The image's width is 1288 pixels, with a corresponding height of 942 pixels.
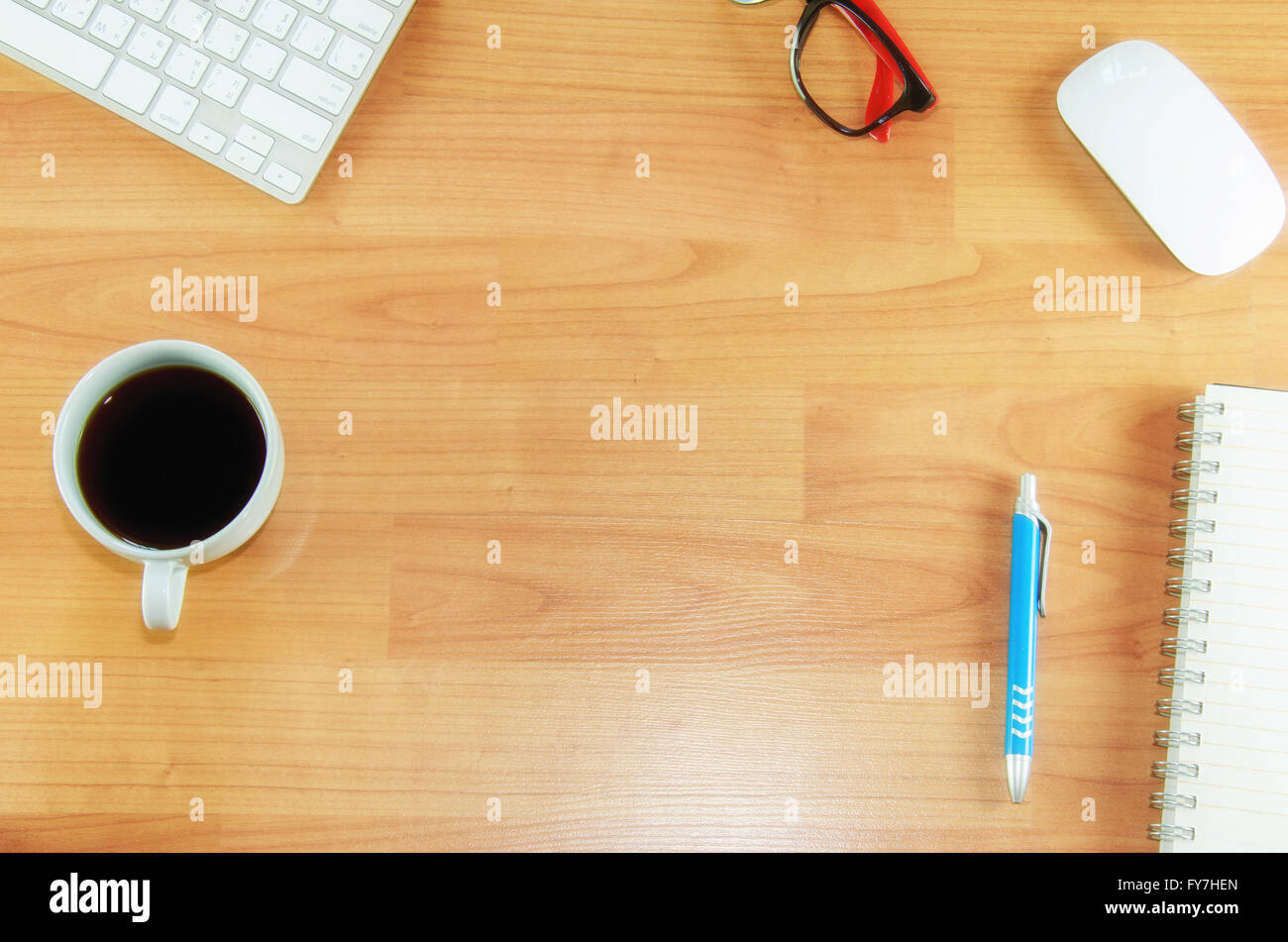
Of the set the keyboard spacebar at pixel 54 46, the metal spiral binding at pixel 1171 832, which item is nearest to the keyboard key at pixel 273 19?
the keyboard spacebar at pixel 54 46

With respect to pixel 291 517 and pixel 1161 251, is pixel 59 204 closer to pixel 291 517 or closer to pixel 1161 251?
pixel 291 517

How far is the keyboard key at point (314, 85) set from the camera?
613mm

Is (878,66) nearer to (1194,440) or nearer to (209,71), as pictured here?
(1194,440)

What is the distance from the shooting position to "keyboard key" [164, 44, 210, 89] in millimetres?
610

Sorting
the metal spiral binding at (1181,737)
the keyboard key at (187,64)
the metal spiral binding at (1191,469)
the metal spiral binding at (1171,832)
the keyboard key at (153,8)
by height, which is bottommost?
the metal spiral binding at (1171,832)

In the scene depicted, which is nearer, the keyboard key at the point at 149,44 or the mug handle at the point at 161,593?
the mug handle at the point at 161,593

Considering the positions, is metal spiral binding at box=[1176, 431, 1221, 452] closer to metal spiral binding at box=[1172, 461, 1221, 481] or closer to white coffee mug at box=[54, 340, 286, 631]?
metal spiral binding at box=[1172, 461, 1221, 481]

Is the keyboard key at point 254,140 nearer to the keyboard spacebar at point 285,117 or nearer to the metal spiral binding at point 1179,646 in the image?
the keyboard spacebar at point 285,117

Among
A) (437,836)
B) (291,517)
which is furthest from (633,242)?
(437,836)

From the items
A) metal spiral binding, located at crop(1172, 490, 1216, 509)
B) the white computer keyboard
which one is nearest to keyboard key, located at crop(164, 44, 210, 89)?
the white computer keyboard

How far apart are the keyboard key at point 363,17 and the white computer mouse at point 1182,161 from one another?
48cm

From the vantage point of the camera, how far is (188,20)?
2.00ft

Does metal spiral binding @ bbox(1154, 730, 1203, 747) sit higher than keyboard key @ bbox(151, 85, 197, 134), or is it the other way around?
keyboard key @ bbox(151, 85, 197, 134)
